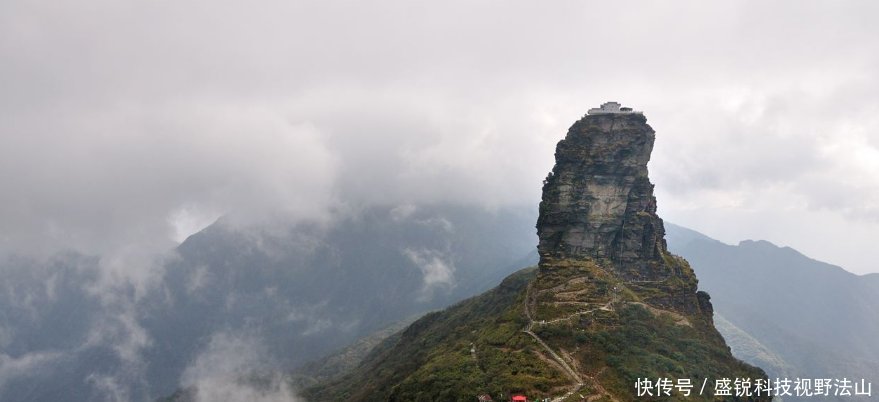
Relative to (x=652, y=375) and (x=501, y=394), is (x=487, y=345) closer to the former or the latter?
(x=501, y=394)

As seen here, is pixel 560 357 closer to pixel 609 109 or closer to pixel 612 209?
pixel 612 209

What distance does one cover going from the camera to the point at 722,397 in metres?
81.1

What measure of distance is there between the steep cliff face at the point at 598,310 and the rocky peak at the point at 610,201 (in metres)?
0.23

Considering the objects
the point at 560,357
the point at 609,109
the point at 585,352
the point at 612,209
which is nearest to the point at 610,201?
the point at 612,209

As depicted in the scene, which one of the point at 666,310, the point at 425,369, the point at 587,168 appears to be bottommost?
the point at 425,369

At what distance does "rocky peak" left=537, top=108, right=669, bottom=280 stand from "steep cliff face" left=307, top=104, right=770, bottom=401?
9.0 inches

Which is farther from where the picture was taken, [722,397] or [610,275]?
[610,275]

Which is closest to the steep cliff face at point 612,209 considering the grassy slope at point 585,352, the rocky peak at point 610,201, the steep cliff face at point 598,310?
the rocky peak at point 610,201

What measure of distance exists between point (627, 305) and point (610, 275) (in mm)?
10171

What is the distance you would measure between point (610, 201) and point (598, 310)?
27.2 metres

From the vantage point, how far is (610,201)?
365 ft

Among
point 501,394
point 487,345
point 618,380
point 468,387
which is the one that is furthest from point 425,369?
point 618,380

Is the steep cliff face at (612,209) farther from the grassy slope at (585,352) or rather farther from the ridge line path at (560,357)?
the ridge line path at (560,357)

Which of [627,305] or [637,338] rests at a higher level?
[627,305]
